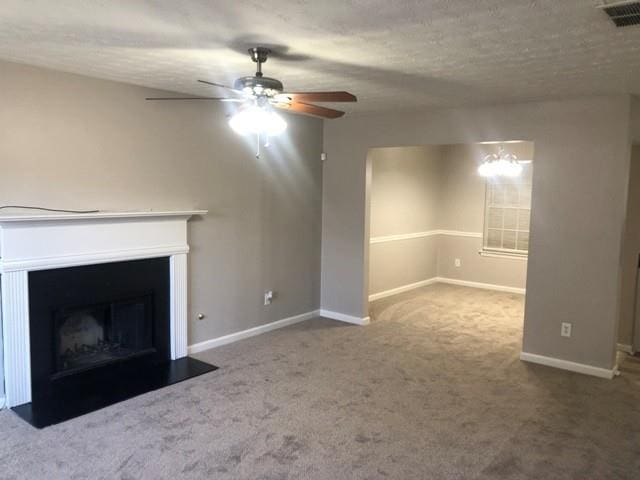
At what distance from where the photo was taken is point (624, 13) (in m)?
2.18

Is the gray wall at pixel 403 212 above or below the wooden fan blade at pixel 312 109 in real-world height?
below

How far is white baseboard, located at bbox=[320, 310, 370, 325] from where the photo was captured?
566 centimetres

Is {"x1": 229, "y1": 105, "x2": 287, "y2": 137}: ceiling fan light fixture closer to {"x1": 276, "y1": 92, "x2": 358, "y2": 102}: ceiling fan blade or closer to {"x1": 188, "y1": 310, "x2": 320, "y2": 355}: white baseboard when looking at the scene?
{"x1": 276, "y1": 92, "x2": 358, "y2": 102}: ceiling fan blade

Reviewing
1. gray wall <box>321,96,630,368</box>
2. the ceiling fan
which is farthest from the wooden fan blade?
gray wall <box>321,96,630,368</box>

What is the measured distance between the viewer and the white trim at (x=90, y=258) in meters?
3.35

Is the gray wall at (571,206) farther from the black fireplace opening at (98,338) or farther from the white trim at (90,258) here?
the black fireplace opening at (98,338)

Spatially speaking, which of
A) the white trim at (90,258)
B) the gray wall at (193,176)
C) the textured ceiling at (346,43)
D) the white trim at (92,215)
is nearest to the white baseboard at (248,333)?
the gray wall at (193,176)

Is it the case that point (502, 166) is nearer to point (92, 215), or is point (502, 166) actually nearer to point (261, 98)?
point (261, 98)

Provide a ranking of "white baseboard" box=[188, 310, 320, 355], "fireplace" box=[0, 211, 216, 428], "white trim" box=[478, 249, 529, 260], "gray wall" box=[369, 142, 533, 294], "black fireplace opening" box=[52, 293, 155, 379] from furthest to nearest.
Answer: "white trim" box=[478, 249, 529, 260]
"gray wall" box=[369, 142, 533, 294]
"white baseboard" box=[188, 310, 320, 355]
"black fireplace opening" box=[52, 293, 155, 379]
"fireplace" box=[0, 211, 216, 428]

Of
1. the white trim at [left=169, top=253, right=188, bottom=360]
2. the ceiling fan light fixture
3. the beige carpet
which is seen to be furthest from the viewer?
the white trim at [left=169, top=253, right=188, bottom=360]

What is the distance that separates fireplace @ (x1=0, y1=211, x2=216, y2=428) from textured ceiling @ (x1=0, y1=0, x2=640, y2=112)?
1.14 meters

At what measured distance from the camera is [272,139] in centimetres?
515

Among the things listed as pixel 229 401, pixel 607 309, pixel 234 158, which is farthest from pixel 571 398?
pixel 234 158

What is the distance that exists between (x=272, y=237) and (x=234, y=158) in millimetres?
933
